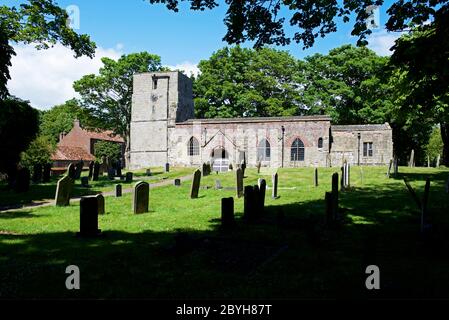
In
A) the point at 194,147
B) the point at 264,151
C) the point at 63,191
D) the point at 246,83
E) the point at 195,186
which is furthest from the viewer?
the point at 246,83

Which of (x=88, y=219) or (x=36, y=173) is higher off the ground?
(x=36, y=173)

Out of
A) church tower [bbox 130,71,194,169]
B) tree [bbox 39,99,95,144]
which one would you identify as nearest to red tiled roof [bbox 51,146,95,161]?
tree [bbox 39,99,95,144]

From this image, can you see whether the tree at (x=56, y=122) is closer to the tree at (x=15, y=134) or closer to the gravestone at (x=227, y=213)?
the tree at (x=15, y=134)

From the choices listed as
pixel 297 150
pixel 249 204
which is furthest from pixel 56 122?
pixel 249 204

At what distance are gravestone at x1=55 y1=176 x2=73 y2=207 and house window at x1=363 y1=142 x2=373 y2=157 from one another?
3298 cm

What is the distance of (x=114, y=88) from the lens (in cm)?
5172

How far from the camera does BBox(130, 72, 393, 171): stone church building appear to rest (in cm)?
3966

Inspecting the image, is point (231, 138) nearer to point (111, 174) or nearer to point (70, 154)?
point (111, 174)

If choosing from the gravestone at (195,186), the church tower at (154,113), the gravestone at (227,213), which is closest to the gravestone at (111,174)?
the gravestone at (195,186)

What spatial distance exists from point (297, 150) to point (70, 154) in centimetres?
3461

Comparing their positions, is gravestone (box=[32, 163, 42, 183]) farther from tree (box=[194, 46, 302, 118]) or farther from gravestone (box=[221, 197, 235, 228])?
tree (box=[194, 46, 302, 118])

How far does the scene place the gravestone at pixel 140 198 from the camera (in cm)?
1347
